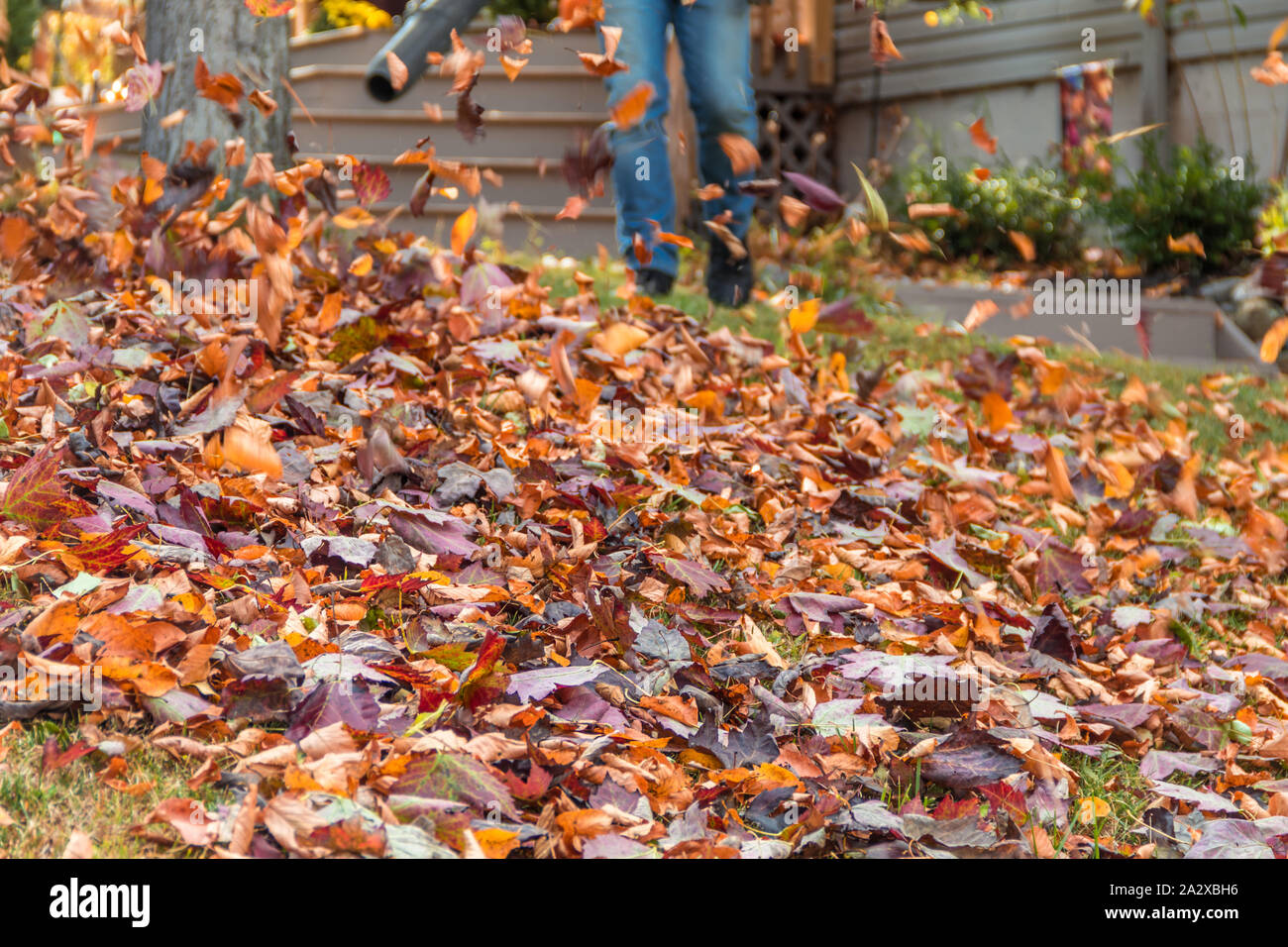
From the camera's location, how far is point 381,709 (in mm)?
1372

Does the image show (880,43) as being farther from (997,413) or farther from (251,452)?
(251,452)

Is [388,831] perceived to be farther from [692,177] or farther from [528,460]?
[692,177]

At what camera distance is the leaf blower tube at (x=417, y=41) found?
2.82 meters

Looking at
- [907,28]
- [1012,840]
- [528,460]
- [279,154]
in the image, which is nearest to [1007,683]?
[1012,840]

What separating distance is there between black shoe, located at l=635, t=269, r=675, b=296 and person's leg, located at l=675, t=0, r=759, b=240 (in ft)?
1.02

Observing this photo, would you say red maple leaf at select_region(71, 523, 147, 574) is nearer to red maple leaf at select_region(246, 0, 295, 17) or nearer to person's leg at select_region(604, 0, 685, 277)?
red maple leaf at select_region(246, 0, 295, 17)

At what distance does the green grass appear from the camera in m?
1.14

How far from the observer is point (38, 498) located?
63.9 inches

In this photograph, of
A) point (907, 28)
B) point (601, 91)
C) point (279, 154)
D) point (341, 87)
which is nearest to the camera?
point (279, 154)

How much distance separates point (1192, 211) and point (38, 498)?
6072 mm

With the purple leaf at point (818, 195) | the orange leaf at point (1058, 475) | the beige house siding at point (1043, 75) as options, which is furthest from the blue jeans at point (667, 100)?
the beige house siding at point (1043, 75)

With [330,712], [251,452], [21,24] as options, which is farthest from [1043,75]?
[21,24]

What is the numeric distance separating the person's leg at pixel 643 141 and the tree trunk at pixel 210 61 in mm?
1065

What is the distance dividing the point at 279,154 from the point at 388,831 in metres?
2.79
